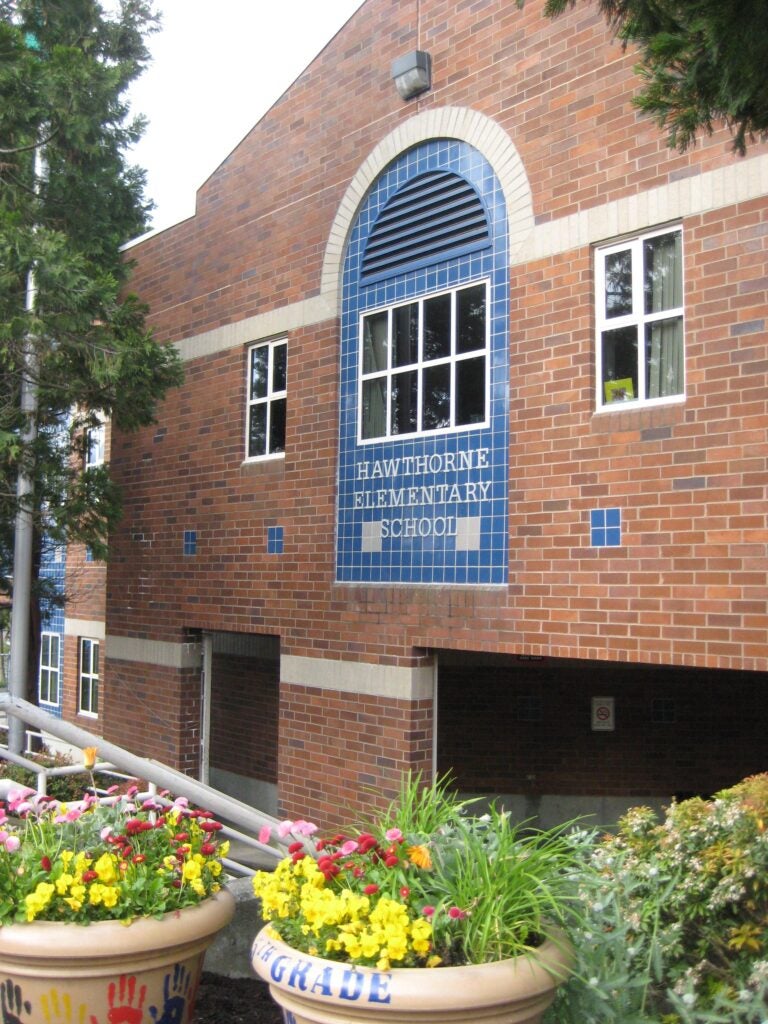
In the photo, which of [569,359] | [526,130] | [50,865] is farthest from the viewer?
[526,130]

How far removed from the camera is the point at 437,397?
10.1 meters

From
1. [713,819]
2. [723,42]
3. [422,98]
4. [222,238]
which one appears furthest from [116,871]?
[222,238]

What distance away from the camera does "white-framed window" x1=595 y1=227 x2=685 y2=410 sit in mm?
8164

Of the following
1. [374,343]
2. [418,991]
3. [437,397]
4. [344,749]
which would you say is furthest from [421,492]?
[418,991]

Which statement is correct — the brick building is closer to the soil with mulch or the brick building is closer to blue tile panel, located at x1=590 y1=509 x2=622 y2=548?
blue tile panel, located at x1=590 y1=509 x2=622 y2=548

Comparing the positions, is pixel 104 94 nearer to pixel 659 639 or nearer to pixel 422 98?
pixel 422 98

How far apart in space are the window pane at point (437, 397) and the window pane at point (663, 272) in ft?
7.21

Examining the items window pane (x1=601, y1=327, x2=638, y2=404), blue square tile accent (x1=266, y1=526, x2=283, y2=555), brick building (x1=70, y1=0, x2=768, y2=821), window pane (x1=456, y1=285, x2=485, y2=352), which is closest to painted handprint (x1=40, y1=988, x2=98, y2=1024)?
brick building (x1=70, y1=0, x2=768, y2=821)

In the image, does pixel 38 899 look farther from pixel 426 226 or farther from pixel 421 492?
pixel 426 226

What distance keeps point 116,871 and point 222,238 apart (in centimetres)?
996

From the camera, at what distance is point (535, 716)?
42.0 feet

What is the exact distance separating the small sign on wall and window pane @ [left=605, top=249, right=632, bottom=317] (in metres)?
5.59

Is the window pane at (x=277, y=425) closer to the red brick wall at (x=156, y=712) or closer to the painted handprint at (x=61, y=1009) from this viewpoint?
the red brick wall at (x=156, y=712)

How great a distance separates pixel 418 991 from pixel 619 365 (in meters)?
5.92
